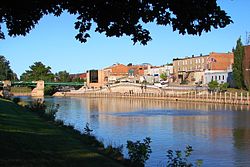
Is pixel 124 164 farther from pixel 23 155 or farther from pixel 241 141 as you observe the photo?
pixel 241 141

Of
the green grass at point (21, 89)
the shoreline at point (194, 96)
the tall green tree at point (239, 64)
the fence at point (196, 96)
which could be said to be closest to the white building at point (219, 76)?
the fence at point (196, 96)

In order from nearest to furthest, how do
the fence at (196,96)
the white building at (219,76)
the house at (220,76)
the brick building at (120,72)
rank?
the fence at (196,96) < the house at (220,76) < the white building at (219,76) < the brick building at (120,72)

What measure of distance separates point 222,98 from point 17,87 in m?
107

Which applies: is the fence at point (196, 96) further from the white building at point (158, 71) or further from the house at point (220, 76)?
the white building at point (158, 71)

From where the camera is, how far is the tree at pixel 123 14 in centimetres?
781

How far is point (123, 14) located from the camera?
8.51m

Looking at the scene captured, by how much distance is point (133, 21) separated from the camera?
8.55 m

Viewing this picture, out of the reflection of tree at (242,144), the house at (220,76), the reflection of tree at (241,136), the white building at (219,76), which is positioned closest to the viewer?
the reflection of tree at (242,144)

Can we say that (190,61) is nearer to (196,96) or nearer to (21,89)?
(196,96)

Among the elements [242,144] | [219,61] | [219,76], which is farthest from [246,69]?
[242,144]

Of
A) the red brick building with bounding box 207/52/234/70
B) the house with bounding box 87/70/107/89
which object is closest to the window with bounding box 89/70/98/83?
the house with bounding box 87/70/107/89

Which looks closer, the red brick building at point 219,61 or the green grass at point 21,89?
the red brick building at point 219,61

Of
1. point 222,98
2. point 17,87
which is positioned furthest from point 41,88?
point 222,98

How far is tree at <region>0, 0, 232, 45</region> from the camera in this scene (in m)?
7.81
